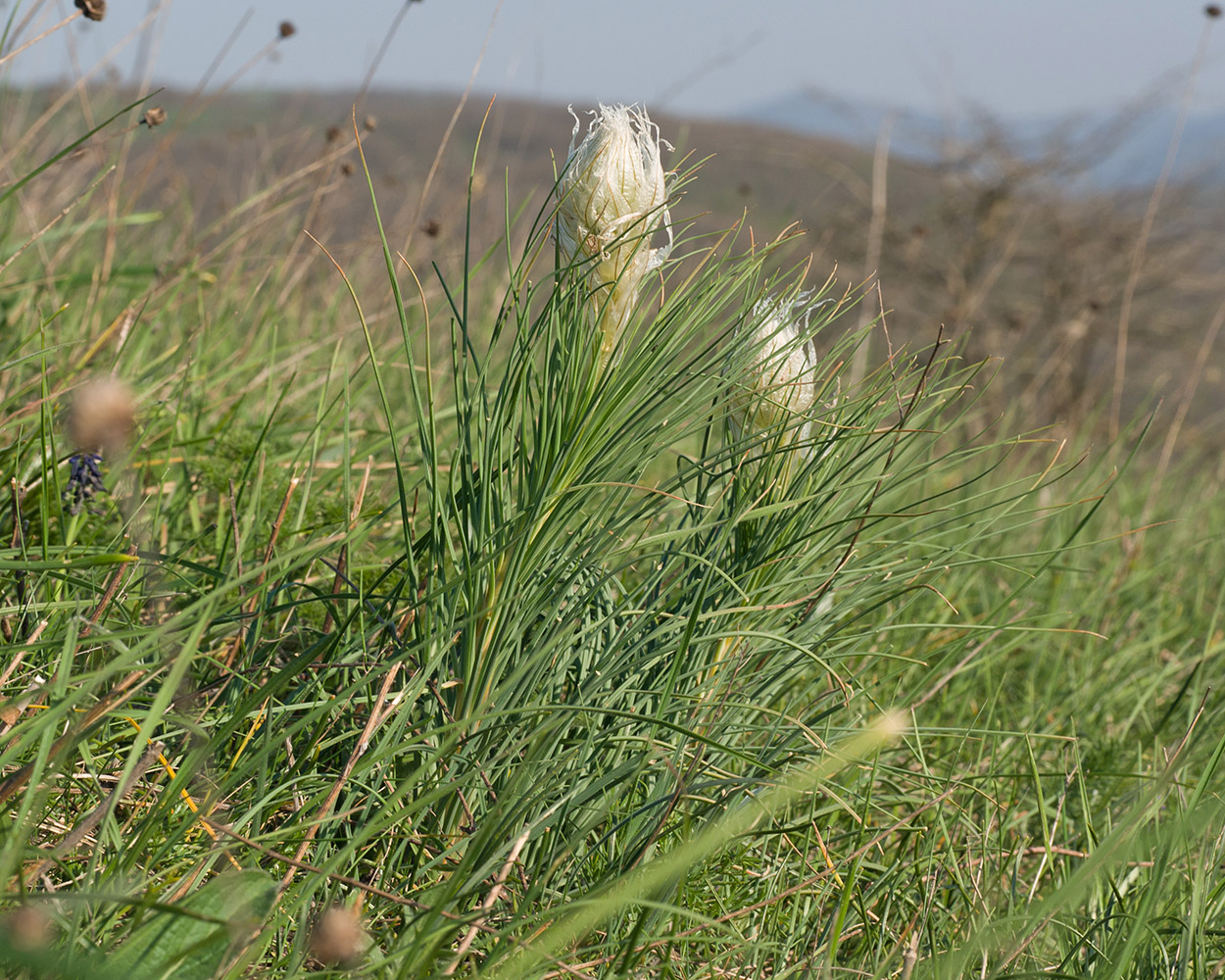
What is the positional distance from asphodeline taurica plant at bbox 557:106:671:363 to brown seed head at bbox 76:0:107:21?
0.96 m

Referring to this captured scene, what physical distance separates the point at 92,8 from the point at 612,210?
1065mm

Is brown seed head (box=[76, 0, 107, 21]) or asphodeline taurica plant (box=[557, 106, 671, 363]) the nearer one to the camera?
asphodeline taurica plant (box=[557, 106, 671, 363])

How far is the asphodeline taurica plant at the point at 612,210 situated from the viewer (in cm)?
102

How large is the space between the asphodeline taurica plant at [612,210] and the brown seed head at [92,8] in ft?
3.14

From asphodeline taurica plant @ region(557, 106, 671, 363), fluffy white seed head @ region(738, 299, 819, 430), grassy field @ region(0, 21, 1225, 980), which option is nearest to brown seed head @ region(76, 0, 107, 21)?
grassy field @ region(0, 21, 1225, 980)

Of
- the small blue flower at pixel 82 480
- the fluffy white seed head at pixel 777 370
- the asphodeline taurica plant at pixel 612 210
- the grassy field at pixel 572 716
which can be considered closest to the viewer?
the grassy field at pixel 572 716

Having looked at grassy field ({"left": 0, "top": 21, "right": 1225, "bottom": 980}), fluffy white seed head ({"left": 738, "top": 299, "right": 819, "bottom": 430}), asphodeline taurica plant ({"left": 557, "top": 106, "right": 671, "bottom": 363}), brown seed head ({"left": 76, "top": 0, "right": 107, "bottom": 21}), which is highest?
brown seed head ({"left": 76, "top": 0, "right": 107, "bottom": 21})

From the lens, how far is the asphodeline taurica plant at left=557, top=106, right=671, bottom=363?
1.02 metres

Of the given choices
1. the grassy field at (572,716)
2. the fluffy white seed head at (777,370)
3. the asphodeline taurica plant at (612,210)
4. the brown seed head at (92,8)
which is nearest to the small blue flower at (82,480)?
the grassy field at (572,716)

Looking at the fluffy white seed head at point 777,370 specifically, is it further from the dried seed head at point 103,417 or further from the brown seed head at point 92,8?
the brown seed head at point 92,8

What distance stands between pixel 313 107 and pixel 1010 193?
38.9 ft

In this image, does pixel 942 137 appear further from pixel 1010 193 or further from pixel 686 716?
pixel 686 716

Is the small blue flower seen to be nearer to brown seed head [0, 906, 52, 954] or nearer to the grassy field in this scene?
the grassy field

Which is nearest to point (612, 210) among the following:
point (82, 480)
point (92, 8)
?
point (82, 480)
